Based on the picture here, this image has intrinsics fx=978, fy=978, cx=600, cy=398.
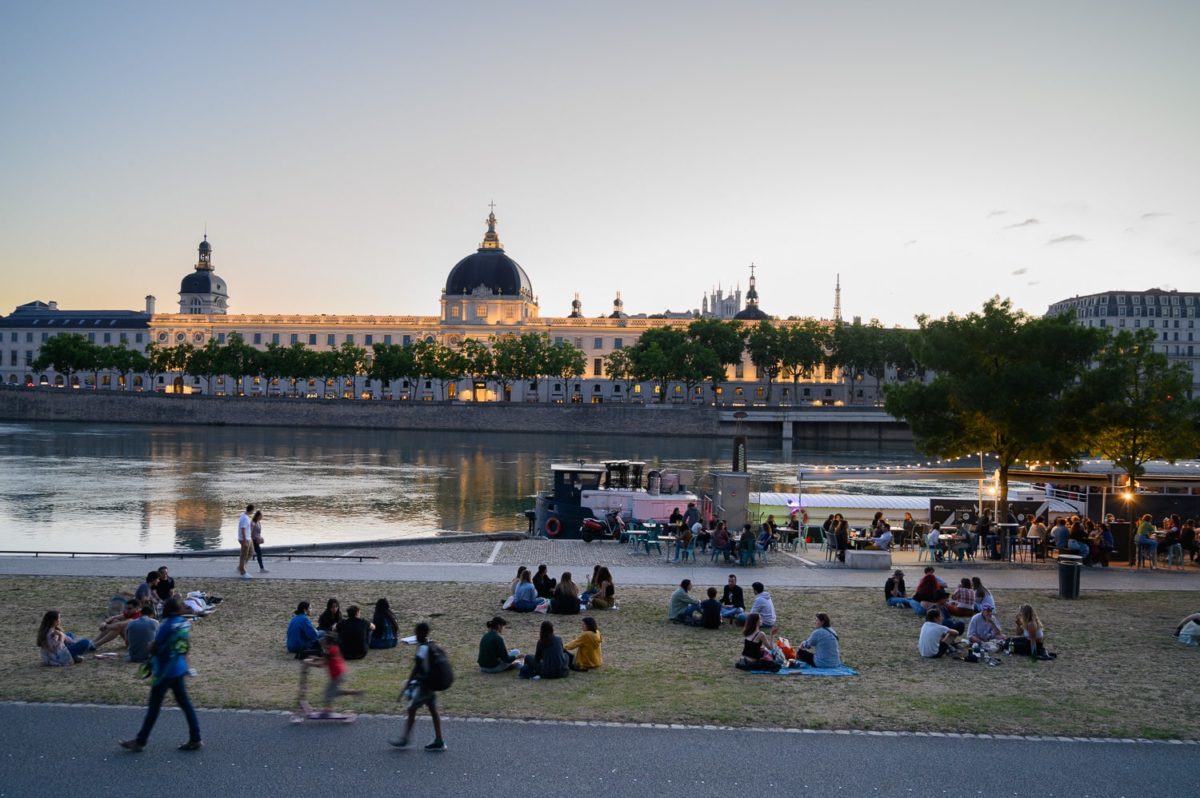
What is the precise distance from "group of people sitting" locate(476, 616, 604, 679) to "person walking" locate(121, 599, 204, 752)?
4.60m

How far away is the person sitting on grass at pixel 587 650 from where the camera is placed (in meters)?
14.7

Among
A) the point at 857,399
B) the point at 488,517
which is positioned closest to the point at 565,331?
the point at 857,399

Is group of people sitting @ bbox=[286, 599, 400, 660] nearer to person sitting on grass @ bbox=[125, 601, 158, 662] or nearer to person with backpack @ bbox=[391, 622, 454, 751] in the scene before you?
person sitting on grass @ bbox=[125, 601, 158, 662]

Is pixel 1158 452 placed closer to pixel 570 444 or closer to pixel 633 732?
pixel 633 732

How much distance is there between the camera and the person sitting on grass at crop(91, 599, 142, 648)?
15375 millimetres

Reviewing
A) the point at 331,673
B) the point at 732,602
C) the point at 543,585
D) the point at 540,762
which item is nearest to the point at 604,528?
the point at 543,585

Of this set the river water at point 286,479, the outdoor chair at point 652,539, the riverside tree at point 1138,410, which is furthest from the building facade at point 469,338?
the outdoor chair at point 652,539

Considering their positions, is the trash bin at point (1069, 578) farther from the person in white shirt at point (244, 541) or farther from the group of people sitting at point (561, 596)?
the person in white shirt at point (244, 541)

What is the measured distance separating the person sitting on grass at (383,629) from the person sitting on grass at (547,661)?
2804mm

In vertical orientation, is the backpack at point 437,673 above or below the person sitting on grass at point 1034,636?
above

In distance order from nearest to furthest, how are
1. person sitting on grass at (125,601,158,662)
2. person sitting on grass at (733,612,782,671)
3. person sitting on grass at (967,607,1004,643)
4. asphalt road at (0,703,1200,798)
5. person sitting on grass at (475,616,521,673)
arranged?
1. asphalt road at (0,703,1200,798)
2. person sitting on grass at (475,616,521,673)
3. person sitting on grass at (125,601,158,662)
4. person sitting on grass at (733,612,782,671)
5. person sitting on grass at (967,607,1004,643)

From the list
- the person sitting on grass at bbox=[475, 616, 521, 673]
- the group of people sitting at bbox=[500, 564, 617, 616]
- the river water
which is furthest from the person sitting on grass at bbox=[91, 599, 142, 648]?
the river water

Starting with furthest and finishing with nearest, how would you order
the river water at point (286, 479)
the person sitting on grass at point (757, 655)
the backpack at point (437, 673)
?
the river water at point (286, 479), the person sitting on grass at point (757, 655), the backpack at point (437, 673)

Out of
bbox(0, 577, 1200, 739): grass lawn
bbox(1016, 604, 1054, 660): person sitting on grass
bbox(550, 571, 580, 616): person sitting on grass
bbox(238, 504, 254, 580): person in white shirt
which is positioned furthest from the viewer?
bbox(238, 504, 254, 580): person in white shirt
